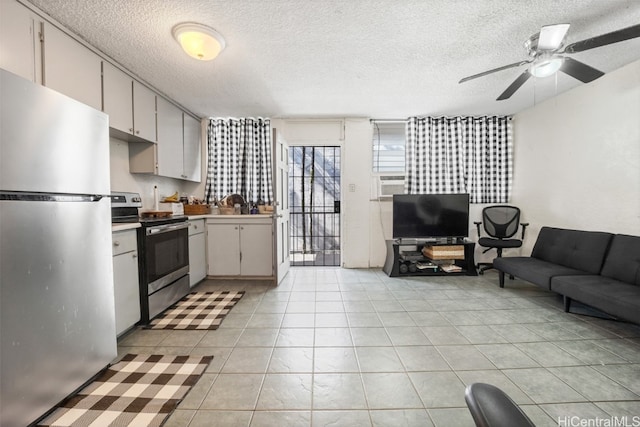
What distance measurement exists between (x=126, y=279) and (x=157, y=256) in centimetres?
39

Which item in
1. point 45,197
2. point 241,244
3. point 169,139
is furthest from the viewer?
point 241,244

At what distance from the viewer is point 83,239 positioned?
1604mm

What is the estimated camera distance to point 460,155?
4.36 meters

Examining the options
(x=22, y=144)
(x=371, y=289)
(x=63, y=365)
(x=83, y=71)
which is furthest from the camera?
(x=371, y=289)

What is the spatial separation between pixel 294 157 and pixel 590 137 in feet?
14.4

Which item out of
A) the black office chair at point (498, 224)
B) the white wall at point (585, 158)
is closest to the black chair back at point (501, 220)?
the black office chair at point (498, 224)

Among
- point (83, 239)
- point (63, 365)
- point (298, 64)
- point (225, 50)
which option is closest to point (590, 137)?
point (298, 64)

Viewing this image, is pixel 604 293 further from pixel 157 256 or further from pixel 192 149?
pixel 192 149

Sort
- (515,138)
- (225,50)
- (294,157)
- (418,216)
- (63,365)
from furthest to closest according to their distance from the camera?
(294,157) → (515,138) → (418,216) → (225,50) → (63,365)

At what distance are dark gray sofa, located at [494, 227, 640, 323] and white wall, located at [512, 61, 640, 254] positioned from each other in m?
0.30

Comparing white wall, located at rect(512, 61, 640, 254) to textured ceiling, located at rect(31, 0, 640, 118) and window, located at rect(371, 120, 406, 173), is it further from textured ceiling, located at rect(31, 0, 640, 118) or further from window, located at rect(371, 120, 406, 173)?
window, located at rect(371, 120, 406, 173)

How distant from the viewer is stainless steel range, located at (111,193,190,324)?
239 cm

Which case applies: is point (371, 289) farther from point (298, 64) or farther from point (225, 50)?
point (225, 50)

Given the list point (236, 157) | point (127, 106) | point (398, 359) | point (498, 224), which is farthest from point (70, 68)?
point (498, 224)
